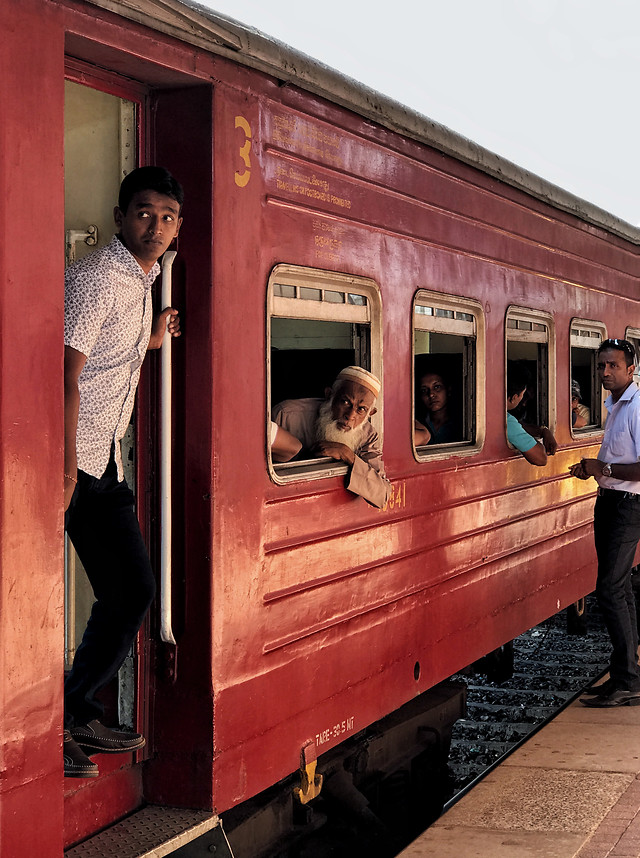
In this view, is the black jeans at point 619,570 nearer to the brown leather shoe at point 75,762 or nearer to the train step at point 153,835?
the train step at point 153,835

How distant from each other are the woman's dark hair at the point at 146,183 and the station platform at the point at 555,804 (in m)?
2.69

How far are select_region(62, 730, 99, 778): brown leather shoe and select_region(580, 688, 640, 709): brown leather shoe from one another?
3893 millimetres

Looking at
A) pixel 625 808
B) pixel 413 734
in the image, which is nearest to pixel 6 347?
pixel 625 808

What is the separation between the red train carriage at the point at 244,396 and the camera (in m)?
2.73

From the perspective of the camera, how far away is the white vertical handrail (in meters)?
3.39

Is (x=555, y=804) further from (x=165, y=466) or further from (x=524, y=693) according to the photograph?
(x=524, y=693)

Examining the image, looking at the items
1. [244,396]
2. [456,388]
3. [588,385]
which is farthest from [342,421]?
[588,385]

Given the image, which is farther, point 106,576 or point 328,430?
point 328,430

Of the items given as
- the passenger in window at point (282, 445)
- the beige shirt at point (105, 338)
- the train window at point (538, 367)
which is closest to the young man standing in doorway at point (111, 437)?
the beige shirt at point (105, 338)

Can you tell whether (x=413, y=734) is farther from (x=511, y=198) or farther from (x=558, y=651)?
(x=558, y=651)

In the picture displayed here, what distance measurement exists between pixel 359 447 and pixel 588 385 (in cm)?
439

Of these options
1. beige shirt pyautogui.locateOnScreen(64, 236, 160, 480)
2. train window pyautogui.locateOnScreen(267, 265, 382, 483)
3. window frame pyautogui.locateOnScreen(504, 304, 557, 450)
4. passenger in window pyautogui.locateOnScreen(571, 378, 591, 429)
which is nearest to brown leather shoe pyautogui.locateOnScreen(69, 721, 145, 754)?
beige shirt pyautogui.locateOnScreen(64, 236, 160, 480)

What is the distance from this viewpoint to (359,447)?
4.43 meters

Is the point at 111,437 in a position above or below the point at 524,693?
above
